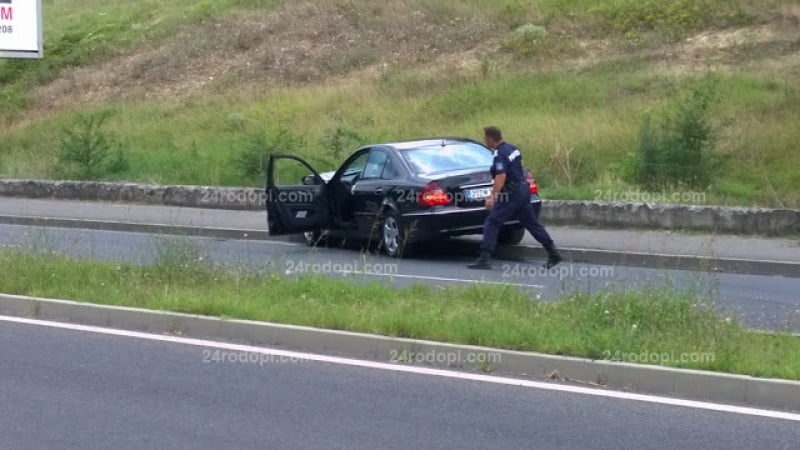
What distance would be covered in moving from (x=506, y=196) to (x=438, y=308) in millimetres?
4434

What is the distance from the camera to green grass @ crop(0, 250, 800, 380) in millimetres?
8797

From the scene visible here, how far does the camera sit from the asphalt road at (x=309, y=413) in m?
7.30

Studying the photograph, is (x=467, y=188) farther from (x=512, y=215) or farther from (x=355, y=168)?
(x=355, y=168)

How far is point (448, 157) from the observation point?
1645 cm

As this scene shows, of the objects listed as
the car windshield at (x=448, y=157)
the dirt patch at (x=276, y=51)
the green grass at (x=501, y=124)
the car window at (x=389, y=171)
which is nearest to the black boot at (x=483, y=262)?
the car windshield at (x=448, y=157)

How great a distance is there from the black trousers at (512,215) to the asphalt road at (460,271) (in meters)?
0.41

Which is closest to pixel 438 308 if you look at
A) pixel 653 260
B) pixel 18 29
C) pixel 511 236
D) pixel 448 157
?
pixel 653 260

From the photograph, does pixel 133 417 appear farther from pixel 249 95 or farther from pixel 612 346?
pixel 249 95

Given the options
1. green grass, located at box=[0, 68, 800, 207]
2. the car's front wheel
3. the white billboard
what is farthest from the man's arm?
the white billboard

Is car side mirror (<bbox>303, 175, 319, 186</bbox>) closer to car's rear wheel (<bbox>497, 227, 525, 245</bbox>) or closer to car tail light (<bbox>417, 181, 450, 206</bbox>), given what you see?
car tail light (<bbox>417, 181, 450, 206</bbox>)

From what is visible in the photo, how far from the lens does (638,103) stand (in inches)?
926

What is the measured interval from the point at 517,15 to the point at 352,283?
21.7m

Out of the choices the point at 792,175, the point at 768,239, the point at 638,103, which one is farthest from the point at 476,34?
the point at 768,239

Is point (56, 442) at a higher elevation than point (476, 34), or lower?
lower
